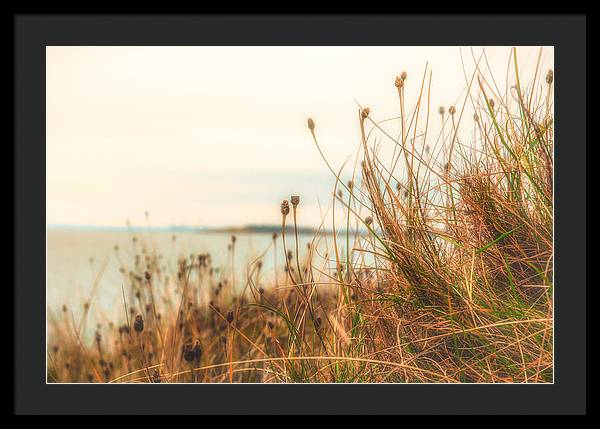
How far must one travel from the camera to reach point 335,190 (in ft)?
7.72

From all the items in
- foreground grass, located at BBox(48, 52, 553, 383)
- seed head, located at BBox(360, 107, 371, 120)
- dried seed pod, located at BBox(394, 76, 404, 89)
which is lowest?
foreground grass, located at BBox(48, 52, 553, 383)

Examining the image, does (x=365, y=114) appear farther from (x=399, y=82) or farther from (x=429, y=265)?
(x=429, y=265)

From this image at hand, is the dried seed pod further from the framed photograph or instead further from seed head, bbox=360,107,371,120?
seed head, bbox=360,107,371,120

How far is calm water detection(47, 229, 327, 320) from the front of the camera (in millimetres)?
2355

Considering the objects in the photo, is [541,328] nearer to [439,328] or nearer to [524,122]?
[439,328]

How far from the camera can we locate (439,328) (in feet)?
7.30

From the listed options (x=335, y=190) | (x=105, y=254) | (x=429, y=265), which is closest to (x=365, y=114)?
(x=335, y=190)

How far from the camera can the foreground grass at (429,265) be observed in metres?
2.24

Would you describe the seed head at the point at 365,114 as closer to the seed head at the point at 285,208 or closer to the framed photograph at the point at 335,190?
the framed photograph at the point at 335,190

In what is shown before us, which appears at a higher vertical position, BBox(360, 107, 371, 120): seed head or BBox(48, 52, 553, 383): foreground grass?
BBox(360, 107, 371, 120): seed head

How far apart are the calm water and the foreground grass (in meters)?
0.10

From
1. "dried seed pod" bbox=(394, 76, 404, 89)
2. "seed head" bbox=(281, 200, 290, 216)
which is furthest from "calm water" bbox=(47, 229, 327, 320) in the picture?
"dried seed pod" bbox=(394, 76, 404, 89)

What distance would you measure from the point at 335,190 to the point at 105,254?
3.08 ft
